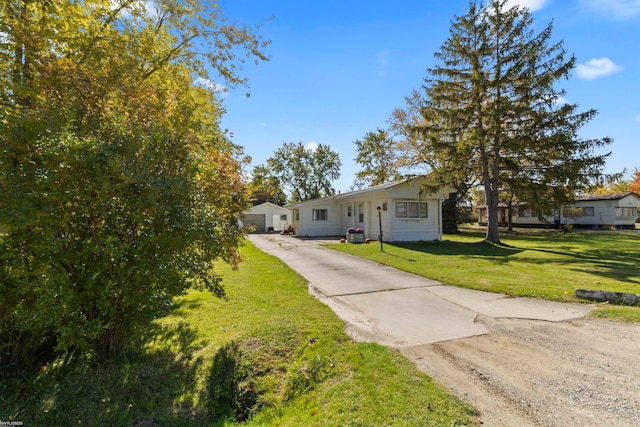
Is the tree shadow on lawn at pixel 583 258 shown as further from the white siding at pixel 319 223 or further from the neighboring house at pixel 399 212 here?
the white siding at pixel 319 223

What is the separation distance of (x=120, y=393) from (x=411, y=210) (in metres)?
16.5

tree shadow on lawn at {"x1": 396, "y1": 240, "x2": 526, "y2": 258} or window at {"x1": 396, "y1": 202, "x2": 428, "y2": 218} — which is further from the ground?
window at {"x1": 396, "y1": 202, "x2": 428, "y2": 218}

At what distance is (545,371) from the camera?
3.21 meters

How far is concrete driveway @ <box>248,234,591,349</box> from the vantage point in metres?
4.45

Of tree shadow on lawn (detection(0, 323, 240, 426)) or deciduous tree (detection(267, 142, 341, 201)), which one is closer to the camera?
tree shadow on lawn (detection(0, 323, 240, 426))

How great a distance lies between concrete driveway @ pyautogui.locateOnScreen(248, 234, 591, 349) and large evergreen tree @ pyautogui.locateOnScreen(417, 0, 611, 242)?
34.8 feet

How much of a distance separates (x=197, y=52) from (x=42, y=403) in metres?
8.65

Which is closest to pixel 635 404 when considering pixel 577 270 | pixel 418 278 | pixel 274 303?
pixel 274 303

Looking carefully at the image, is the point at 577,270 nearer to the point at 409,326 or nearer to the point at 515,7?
the point at 409,326

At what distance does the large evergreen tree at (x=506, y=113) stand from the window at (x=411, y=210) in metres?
2.26

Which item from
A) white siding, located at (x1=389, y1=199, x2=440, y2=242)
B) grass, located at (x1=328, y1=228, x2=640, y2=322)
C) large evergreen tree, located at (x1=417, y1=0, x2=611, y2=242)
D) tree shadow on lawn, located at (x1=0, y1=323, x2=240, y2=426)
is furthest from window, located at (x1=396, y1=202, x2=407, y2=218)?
tree shadow on lawn, located at (x1=0, y1=323, x2=240, y2=426)

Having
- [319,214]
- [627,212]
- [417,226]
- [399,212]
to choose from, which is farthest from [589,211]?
[319,214]

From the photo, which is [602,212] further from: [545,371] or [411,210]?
[545,371]

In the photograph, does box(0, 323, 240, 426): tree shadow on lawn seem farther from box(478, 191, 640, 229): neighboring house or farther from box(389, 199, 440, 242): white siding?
box(478, 191, 640, 229): neighboring house
